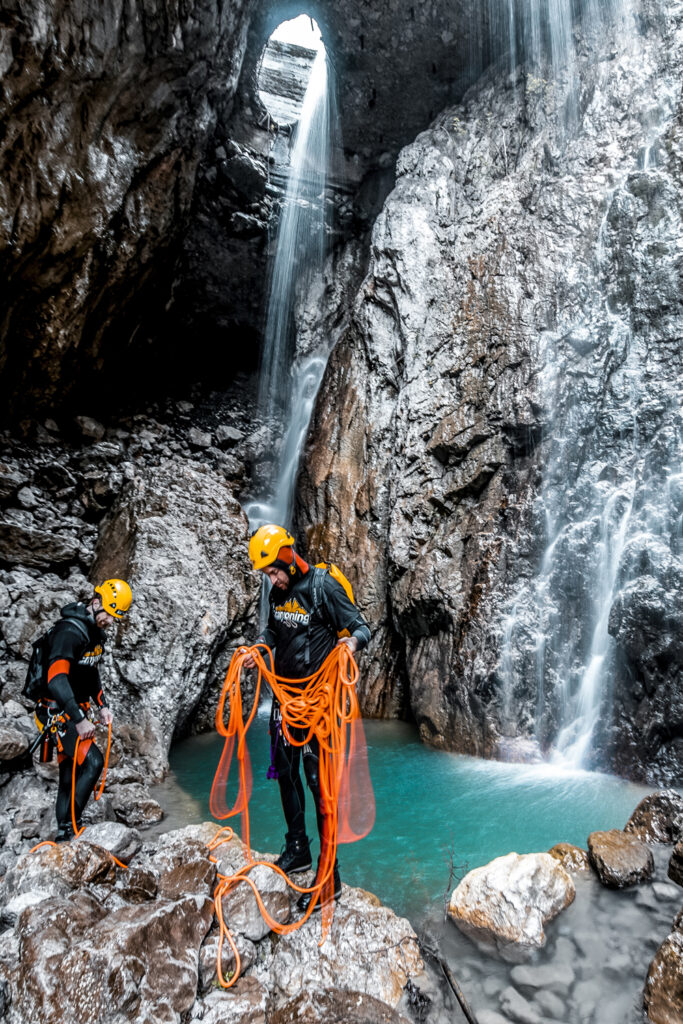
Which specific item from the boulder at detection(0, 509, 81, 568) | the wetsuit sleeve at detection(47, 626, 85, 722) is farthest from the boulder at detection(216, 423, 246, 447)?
the wetsuit sleeve at detection(47, 626, 85, 722)

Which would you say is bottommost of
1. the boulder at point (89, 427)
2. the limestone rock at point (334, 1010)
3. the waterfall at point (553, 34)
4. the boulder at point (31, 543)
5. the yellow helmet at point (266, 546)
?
the limestone rock at point (334, 1010)

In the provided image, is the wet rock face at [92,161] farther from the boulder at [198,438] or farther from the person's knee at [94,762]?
the person's knee at [94,762]

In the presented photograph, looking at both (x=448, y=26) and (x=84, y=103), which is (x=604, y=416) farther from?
(x=448, y=26)

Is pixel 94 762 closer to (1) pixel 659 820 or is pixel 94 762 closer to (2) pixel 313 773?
(2) pixel 313 773

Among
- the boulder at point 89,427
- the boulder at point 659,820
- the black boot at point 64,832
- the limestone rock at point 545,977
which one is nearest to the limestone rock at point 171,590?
the boulder at point 89,427

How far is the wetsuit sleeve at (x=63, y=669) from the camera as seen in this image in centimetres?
384

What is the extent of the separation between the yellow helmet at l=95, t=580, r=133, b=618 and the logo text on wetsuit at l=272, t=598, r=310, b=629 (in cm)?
170

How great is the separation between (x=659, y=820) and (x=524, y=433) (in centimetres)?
520

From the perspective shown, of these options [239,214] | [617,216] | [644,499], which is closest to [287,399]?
[239,214]

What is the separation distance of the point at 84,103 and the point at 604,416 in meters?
8.40

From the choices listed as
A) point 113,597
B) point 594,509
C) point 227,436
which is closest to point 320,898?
point 113,597

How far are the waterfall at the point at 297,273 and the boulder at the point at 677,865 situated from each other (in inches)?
409

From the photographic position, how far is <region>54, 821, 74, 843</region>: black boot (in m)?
3.98

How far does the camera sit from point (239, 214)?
13594 millimetres
